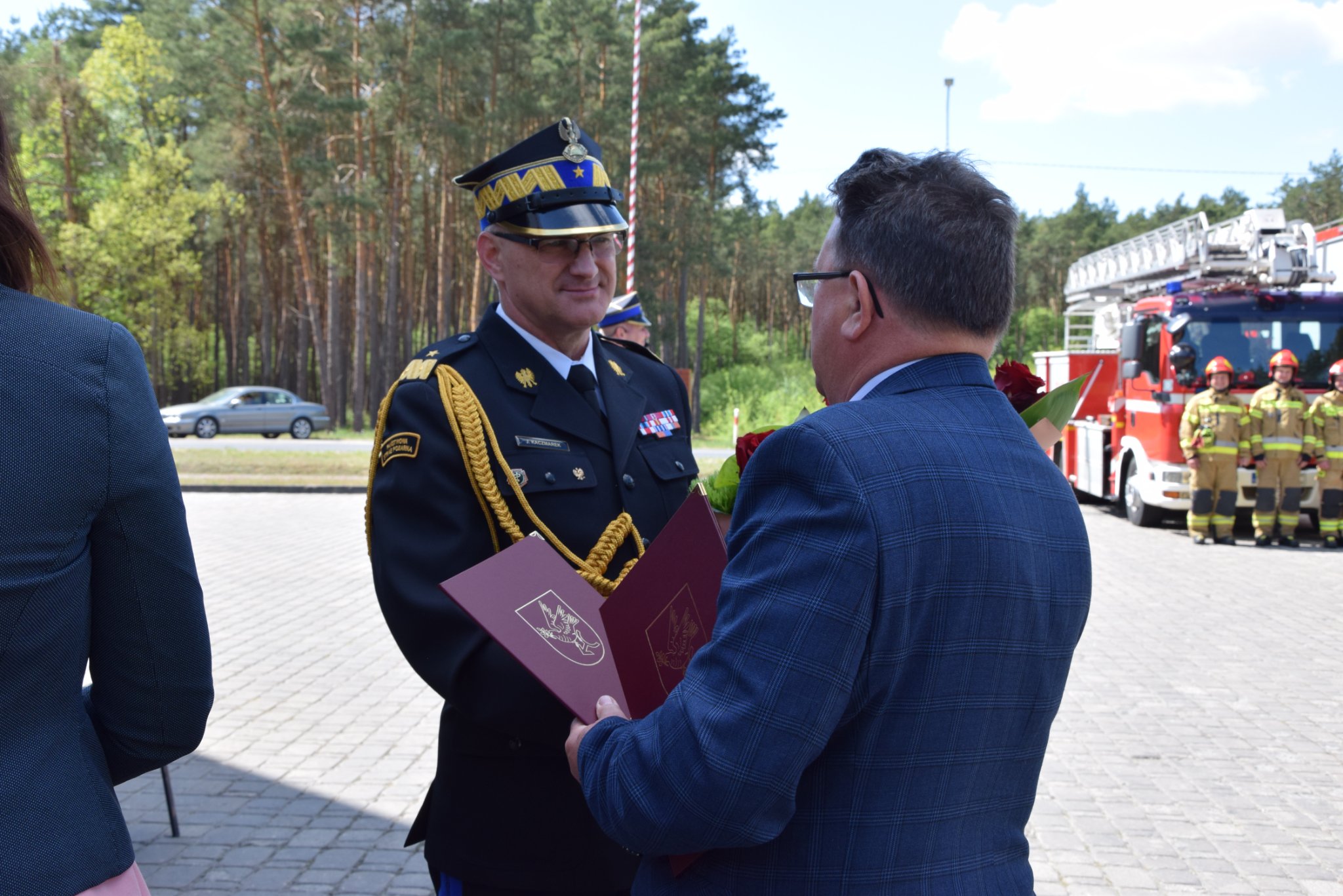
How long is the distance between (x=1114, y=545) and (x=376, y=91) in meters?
24.3

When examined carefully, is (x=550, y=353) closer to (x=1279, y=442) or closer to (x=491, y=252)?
(x=491, y=252)

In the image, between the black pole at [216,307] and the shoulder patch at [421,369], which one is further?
the black pole at [216,307]

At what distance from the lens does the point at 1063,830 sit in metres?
4.40

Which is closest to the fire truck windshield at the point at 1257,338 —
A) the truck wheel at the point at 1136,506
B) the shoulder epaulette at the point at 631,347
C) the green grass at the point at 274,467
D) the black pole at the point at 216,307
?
the truck wheel at the point at 1136,506

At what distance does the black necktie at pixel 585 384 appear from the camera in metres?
2.52

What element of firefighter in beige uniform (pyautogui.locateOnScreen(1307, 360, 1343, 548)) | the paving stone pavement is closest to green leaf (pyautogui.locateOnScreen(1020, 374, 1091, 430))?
the paving stone pavement

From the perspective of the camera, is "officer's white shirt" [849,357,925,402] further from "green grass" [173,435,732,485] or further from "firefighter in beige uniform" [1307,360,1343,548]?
"green grass" [173,435,732,485]

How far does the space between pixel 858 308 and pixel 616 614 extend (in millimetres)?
572

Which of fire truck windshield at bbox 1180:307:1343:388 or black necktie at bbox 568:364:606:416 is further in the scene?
fire truck windshield at bbox 1180:307:1343:388

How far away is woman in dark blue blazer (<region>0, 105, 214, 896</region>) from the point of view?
1297mm

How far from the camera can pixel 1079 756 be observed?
5305 millimetres

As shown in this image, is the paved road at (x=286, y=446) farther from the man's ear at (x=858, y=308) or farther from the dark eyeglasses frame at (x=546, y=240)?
the man's ear at (x=858, y=308)

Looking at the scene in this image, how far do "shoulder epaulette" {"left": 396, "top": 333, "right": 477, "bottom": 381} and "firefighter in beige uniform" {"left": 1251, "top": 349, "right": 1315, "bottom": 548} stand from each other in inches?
464

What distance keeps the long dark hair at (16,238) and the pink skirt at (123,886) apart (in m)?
0.76
